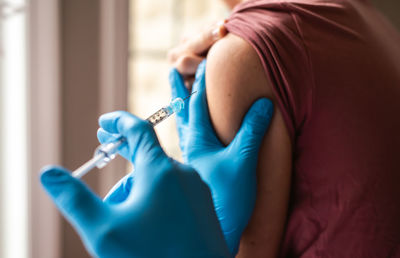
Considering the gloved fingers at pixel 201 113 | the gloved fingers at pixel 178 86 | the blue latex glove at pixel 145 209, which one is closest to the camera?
the blue latex glove at pixel 145 209

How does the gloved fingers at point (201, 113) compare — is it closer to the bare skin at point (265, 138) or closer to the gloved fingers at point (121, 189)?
the bare skin at point (265, 138)

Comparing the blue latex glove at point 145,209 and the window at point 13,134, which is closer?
the blue latex glove at point 145,209

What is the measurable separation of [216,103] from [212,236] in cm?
32

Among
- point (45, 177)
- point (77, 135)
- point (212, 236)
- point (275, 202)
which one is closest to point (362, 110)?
point (275, 202)

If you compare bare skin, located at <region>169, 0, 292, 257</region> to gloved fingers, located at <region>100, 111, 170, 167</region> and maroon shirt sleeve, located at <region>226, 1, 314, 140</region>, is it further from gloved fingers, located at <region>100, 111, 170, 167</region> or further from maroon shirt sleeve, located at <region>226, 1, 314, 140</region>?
gloved fingers, located at <region>100, 111, 170, 167</region>

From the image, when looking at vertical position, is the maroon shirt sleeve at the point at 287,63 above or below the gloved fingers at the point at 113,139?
above

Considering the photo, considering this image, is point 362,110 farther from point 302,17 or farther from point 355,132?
point 302,17

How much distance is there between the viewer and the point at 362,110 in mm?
689

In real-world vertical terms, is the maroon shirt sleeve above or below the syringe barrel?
above

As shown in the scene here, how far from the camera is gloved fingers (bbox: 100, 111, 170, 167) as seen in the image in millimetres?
558

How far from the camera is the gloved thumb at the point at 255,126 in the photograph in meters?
0.70

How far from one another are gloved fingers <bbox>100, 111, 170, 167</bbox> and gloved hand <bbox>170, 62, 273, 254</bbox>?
0.22m

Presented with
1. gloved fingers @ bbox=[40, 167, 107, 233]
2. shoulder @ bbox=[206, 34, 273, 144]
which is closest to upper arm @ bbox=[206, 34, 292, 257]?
shoulder @ bbox=[206, 34, 273, 144]

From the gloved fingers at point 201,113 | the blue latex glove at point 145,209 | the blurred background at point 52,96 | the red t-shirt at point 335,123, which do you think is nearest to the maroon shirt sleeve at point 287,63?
the red t-shirt at point 335,123
